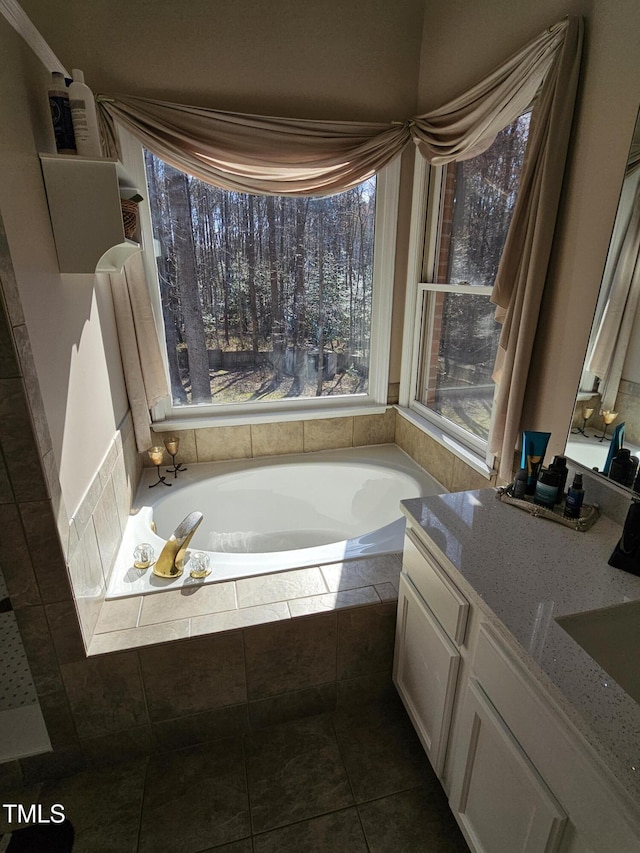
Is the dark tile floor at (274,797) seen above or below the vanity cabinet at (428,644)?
below

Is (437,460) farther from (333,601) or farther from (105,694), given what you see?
(105,694)

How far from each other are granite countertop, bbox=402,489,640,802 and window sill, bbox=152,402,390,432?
1.25m

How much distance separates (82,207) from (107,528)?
1.04 metres

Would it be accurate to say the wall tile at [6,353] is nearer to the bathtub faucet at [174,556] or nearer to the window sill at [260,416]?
the bathtub faucet at [174,556]

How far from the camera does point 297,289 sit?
2381 mm

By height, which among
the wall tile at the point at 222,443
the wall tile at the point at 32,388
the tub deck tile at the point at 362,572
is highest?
the wall tile at the point at 32,388

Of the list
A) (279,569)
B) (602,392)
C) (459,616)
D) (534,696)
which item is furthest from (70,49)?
(534,696)

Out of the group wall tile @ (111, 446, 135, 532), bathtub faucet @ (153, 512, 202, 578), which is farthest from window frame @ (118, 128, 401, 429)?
bathtub faucet @ (153, 512, 202, 578)

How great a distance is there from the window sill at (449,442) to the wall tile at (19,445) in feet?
5.12

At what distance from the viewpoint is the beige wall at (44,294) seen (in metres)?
1.07

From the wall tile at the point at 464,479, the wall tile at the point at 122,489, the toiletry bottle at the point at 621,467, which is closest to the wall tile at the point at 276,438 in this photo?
the wall tile at the point at 122,489

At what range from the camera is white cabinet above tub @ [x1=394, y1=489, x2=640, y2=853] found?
0.68 meters

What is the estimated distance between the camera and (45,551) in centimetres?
116

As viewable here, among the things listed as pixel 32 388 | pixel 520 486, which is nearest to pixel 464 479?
pixel 520 486
